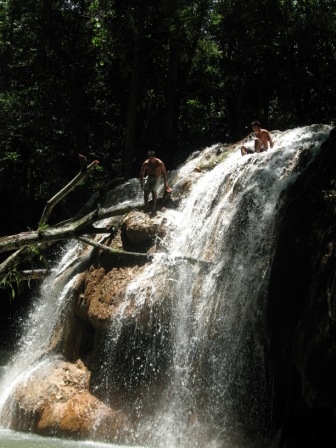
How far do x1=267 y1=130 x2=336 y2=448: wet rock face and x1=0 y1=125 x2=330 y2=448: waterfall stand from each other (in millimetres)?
485

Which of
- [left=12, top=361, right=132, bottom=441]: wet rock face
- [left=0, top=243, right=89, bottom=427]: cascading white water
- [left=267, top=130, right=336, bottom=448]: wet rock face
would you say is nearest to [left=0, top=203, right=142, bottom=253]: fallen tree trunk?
[left=0, top=243, right=89, bottom=427]: cascading white water

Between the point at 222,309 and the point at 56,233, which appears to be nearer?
the point at 222,309

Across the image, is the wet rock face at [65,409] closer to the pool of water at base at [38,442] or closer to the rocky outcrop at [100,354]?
the rocky outcrop at [100,354]

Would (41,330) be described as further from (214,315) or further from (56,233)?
(214,315)

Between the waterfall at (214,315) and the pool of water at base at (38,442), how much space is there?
71 centimetres

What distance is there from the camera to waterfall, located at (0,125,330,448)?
7.64 metres

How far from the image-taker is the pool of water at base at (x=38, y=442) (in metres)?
7.54

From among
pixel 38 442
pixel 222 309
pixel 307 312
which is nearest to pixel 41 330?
pixel 38 442

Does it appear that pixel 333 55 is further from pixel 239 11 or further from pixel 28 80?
pixel 28 80

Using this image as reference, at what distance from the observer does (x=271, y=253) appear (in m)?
8.03

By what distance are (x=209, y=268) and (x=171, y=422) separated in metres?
2.32

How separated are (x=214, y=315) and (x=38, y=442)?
2.98 metres

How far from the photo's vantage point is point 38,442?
25.5 feet

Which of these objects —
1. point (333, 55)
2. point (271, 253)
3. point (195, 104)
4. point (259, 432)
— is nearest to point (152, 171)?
point (271, 253)
